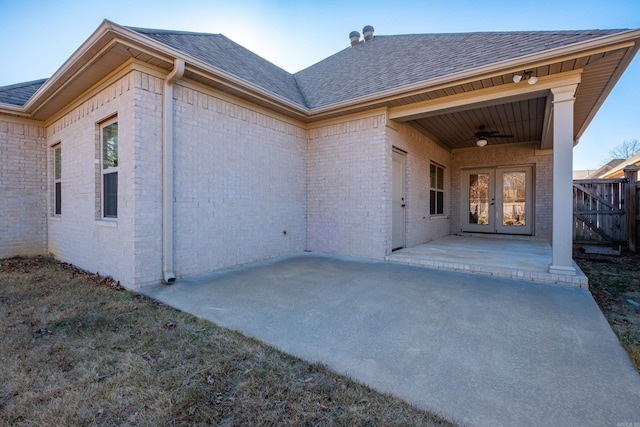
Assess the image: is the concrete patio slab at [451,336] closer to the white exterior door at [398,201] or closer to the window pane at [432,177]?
the white exterior door at [398,201]

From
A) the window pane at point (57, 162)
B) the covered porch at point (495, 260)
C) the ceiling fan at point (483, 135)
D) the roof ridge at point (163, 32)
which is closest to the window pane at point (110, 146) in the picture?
the roof ridge at point (163, 32)

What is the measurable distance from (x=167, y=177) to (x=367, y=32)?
26.0ft

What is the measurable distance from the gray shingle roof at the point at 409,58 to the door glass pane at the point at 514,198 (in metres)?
5.45

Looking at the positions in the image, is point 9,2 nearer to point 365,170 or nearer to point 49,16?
point 49,16

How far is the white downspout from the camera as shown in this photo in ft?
14.2

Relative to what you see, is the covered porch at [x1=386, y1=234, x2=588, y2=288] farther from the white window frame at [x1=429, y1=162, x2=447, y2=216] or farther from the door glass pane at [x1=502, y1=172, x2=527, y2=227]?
the door glass pane at [x1=502, y1=172, x2=527, y2=227]

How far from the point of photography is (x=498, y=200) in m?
9.75

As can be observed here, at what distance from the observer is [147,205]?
4160mm

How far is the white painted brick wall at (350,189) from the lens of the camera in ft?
19.9

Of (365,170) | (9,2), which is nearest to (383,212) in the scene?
(365,170)

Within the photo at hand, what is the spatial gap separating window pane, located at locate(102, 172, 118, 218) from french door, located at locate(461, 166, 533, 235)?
10004mm


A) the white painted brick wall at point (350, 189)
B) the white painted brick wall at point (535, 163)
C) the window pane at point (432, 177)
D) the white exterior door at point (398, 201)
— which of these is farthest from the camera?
the white painted brick wall at point (535, 163)

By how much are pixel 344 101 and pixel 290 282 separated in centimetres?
376

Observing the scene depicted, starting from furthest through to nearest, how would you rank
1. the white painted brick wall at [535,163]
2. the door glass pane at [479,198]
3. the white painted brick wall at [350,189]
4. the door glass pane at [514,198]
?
the door glass pane at [479,198] → the door glass pane at [514,198] → the white painted brick wall at [535,163] → the white painted brick wall at [350,189]
